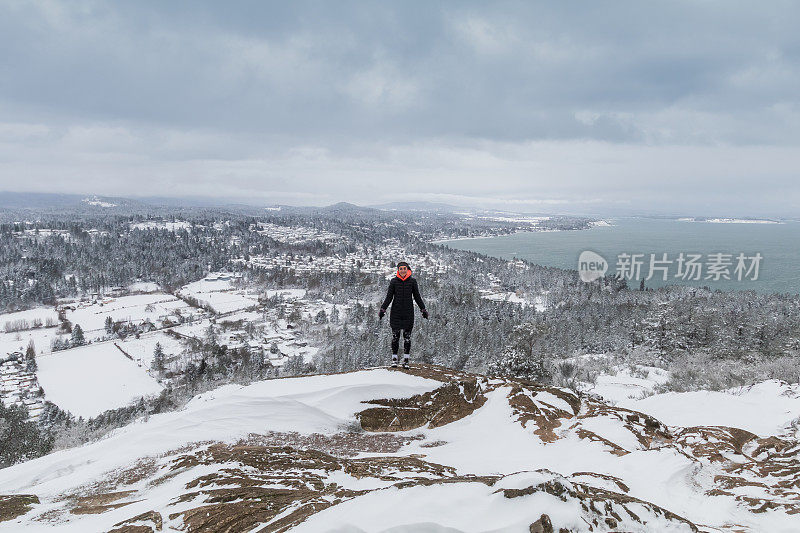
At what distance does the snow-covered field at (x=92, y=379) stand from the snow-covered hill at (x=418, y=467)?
192 ft

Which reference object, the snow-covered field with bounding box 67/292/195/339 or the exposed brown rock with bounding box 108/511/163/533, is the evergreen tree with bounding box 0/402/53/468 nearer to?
the exposed brown rock with bounding box 108/511/163/533

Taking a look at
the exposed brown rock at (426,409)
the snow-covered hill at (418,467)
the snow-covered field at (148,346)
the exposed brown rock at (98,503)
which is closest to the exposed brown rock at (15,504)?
the snow-covered hill at (418,467)

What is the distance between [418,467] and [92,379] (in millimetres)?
77562

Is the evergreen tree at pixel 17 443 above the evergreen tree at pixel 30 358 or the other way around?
above

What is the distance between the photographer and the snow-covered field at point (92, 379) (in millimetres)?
54050

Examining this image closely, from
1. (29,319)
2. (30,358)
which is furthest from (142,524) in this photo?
(29,319)

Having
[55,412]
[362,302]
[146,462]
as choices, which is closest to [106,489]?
[146,462]

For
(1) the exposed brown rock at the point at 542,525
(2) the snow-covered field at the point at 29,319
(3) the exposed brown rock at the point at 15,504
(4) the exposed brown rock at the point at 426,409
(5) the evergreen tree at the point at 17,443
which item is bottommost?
(2) the snow-covered field at the point at 29,319

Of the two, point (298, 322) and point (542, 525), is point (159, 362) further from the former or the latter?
point (542, 525)

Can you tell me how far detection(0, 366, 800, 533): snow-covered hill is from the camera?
337 centimetres

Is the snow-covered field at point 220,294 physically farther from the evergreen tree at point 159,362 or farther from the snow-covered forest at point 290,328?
the evergreen tree at point 159,362

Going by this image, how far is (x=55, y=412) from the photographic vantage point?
47562 mm

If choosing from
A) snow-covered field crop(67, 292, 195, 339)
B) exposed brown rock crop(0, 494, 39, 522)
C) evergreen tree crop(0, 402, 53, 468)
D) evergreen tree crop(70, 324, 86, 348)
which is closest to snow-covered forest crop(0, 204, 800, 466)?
evergreen tree crop(70, 324, 86, 348)

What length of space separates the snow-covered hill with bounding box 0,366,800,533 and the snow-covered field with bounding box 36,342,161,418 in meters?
58.6
